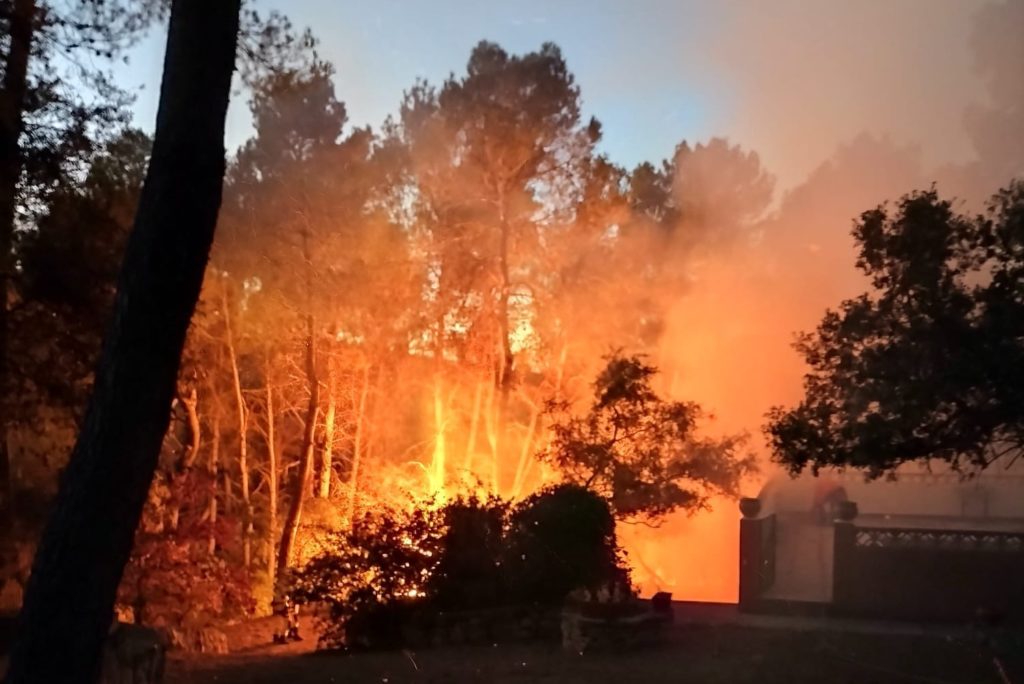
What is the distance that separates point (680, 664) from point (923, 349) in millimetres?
4129

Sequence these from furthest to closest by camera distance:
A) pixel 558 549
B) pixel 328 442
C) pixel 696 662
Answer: pixel 328 442
pixel 558 549
pixel 696 662

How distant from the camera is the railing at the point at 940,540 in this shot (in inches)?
599

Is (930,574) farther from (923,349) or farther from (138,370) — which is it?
(138,370)

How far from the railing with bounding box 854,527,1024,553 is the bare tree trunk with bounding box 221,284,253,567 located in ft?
36.1

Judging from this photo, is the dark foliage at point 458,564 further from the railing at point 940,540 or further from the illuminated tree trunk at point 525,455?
the illuminated tree trunk at point 525,455

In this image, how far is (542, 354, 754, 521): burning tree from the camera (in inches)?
625

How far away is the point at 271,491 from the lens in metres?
20.3

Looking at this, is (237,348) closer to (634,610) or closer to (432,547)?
(432,547)

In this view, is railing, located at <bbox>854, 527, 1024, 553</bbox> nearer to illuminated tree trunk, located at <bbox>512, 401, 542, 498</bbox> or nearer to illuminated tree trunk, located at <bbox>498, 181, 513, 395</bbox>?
illuminated tree trunk, located at <bbox>512, 401, 542, 498</bbox>

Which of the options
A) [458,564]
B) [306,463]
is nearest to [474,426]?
[306,463]

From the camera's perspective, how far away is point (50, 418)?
11.2 metres

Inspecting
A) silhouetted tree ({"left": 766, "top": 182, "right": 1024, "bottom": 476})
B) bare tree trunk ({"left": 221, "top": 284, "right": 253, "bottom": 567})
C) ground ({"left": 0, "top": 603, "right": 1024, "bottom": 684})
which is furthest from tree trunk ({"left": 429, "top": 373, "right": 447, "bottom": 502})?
silhouetted tree ({"left": 766, "top": 182, "right": 1024, "bottom": 476})

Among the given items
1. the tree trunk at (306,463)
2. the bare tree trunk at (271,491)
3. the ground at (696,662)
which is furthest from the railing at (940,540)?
the bare tree trunk at (271,491)

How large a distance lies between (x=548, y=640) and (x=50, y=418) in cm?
638
